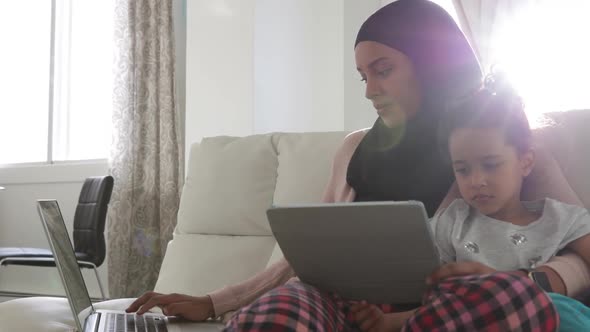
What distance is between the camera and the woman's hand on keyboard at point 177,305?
1164 mm

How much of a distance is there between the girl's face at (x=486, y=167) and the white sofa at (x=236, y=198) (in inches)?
21.1

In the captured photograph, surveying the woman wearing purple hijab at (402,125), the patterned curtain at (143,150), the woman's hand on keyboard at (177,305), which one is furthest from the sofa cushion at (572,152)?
the patterned curtain at (143,150)

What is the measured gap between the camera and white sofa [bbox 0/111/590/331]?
1625mm

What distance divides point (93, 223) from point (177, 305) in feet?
6.89

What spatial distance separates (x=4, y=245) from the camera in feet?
14.4

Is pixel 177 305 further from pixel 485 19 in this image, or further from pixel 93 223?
pixel 93 223

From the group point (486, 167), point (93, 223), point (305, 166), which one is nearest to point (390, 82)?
point (486, 167)

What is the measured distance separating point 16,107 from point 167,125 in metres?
1.60

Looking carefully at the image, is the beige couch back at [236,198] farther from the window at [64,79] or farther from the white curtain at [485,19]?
the window at [64,79]

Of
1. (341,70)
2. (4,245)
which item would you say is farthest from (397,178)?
(4,245)

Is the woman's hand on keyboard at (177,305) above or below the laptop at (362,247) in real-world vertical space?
below

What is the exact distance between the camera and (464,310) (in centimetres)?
78

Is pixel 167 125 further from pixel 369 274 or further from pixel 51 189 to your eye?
pixel 369 274

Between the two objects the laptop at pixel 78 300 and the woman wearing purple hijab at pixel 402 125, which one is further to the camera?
the woman wearing purple hijab at pixel 402 125
